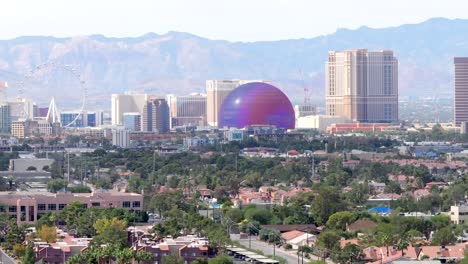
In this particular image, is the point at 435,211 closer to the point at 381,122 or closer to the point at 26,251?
the point at 26,251

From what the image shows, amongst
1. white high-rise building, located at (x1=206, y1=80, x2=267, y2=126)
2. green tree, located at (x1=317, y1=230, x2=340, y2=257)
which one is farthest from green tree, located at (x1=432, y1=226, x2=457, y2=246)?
white high-rise building, located at (x1=206, y1=80, x2=267, y2=126)

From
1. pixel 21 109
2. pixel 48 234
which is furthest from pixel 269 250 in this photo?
pixel 21 109

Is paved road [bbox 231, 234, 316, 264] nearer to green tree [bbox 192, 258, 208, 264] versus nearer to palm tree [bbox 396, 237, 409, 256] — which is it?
palm tree [bbox 396, 237, 409, 256]

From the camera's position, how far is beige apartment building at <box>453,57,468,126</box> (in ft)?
504

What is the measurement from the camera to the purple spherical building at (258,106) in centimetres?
14025

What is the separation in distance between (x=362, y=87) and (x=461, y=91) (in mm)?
11468

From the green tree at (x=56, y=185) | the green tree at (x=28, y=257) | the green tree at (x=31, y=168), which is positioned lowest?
the green tree at (x=28, y=257)

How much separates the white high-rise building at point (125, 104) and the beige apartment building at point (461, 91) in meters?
31.9

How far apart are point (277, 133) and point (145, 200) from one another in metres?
65.4

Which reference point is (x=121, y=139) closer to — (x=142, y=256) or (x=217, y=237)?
(x=217, y=237)

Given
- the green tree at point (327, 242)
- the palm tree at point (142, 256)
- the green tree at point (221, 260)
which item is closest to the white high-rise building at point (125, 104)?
the green tree at point (327, 242)

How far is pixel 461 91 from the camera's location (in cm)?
15362

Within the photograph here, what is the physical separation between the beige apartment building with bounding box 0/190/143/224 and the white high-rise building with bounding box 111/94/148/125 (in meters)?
106

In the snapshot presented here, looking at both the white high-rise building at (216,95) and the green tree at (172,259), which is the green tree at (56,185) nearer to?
the green tree at (172,259)
